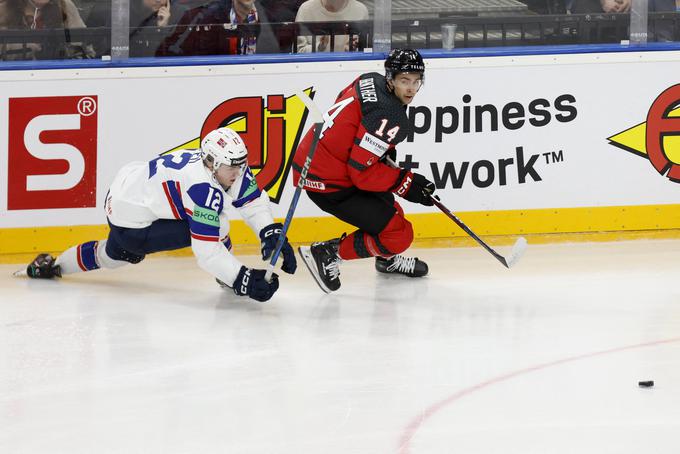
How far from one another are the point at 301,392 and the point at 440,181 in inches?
94.4

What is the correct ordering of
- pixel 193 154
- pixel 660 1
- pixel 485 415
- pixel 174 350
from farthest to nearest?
pixel 660 1 → pixel 193 154 → pixel 174 350 → pixel 485 415

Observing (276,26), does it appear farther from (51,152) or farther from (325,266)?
(325,266)

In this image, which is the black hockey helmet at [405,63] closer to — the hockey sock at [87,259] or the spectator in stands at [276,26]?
the spectator in stands at [276,26]

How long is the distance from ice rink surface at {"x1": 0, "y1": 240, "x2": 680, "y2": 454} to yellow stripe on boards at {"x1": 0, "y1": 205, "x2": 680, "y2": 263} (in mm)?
204

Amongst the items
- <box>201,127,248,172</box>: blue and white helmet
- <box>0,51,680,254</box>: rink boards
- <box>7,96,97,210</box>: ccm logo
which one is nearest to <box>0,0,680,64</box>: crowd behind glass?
<box>0,51,680,254</box>: rink boards

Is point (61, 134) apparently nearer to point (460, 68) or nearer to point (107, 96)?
point (107, 96)

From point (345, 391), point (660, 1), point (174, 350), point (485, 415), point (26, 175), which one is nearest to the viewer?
point (485, 415)

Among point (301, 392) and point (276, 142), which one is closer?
point (301, 392)

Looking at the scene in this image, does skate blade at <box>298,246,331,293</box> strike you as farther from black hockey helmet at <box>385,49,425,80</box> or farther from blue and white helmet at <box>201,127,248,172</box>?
black hockey helmet at <box>385,49,425,80</box>

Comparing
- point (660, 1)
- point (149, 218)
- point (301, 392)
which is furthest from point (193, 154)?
point (660, 1)

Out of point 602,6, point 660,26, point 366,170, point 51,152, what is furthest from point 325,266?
point 660,26

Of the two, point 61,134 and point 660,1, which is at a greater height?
point 660,1

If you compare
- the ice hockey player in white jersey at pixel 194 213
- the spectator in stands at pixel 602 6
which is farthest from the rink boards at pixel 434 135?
the ice hockey player in white jersey at pixel 194 213

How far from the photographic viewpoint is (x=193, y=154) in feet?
15.9
